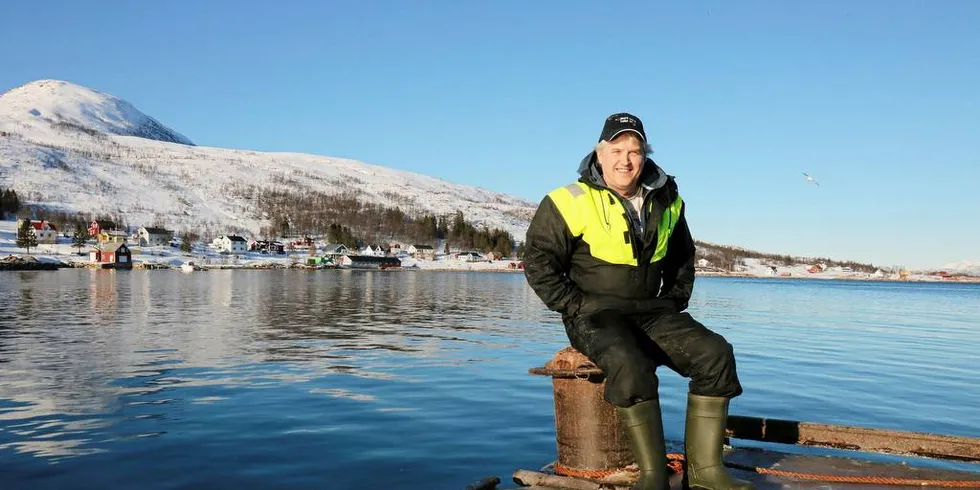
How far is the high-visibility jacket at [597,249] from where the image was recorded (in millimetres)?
6719

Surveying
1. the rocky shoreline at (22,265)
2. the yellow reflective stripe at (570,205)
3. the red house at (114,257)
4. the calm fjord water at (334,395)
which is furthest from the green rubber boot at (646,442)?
the red house at (114,257)

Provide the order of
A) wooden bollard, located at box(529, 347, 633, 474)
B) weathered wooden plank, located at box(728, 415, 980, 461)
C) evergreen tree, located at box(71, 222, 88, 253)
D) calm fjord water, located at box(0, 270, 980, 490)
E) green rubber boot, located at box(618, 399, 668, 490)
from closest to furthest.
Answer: green rubber boot, located at box(618, 399, 668, 490) → wooden bollard, located at box(529, 347, 633, 474) → weathered wooden plank, located at box(728, 415, 980, 461) → calm fjord water, located at box(0, 270, 980, 490) → evergreen tree, located at box(71, 222, 88, 253)

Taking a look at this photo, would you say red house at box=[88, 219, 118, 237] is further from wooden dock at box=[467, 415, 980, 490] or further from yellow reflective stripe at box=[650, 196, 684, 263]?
yellow reflective stripe at box=[650, 196, 684, 263]

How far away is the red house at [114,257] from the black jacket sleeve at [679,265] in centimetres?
14266

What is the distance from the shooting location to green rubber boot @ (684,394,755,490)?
6.25 m

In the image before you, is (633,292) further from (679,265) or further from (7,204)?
(7,204)

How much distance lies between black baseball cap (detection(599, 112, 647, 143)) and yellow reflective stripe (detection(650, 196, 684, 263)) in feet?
2.39

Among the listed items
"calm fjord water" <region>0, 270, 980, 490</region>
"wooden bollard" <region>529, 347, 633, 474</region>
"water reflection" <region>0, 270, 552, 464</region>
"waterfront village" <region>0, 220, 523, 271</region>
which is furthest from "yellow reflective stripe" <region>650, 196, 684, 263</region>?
"waterfront village" <region>0, 220, 523, 271</region>

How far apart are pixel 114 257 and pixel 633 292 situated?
147657mm

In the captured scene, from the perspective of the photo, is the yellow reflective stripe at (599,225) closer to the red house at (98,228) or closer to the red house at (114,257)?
the red house at (114,257)

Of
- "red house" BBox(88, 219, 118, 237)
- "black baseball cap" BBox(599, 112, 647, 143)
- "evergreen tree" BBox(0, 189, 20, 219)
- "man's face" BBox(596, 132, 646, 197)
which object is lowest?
"man's face" BBox(596, 132, 646, 197)

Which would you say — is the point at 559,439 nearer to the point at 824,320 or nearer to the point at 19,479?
the point at 19,479

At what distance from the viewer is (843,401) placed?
16.6 meters

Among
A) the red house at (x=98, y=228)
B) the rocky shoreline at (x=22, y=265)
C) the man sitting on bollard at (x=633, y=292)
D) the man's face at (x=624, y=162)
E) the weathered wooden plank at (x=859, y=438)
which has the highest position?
the red house at (x=98, y=228)
